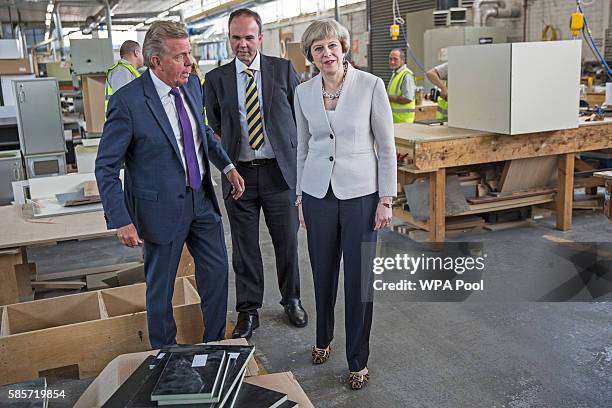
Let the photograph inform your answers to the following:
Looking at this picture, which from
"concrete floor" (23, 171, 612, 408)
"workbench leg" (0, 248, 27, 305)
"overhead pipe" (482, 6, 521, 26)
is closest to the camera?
"concrete floor" (23, 171, 612, 408)

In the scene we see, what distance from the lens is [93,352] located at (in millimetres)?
2562

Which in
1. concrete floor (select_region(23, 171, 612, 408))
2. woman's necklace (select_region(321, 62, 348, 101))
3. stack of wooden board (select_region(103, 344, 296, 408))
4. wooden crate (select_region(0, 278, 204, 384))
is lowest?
concrete floor (select_region(23, 171, 612, 408))

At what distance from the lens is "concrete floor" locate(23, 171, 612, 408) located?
2432 mm

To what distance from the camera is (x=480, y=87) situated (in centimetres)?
422

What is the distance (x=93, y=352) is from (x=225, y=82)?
1.31 metres

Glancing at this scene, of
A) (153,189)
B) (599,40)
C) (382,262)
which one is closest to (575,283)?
(382,262)

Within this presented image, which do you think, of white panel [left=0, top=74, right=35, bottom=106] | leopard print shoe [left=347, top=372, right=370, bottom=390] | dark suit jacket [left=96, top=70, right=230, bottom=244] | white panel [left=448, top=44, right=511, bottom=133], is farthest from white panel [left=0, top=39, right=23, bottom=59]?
leopard print shoe [left=347, top=372, right=370, bottom=390]

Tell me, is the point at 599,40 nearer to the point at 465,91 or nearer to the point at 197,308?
the point at 465,91

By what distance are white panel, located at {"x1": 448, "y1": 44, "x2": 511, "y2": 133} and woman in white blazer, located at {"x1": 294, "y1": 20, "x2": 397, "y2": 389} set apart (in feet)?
6.56

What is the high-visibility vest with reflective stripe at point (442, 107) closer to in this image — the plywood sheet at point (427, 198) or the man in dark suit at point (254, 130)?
the plywood sheet at point (427, 198)

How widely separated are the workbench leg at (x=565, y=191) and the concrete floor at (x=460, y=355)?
1.45 metres

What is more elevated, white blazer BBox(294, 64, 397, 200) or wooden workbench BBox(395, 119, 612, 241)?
white blazer BBox(294, 64, 397, 200)

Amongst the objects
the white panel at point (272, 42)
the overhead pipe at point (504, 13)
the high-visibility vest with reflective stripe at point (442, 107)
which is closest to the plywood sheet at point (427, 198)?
the high-visibility vest with reflective stripe at point (442, 107)

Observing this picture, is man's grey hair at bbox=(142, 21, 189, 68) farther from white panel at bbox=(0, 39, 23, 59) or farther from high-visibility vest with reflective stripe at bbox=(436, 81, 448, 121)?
white panel at bbox=(0, 39, 23, 59)
